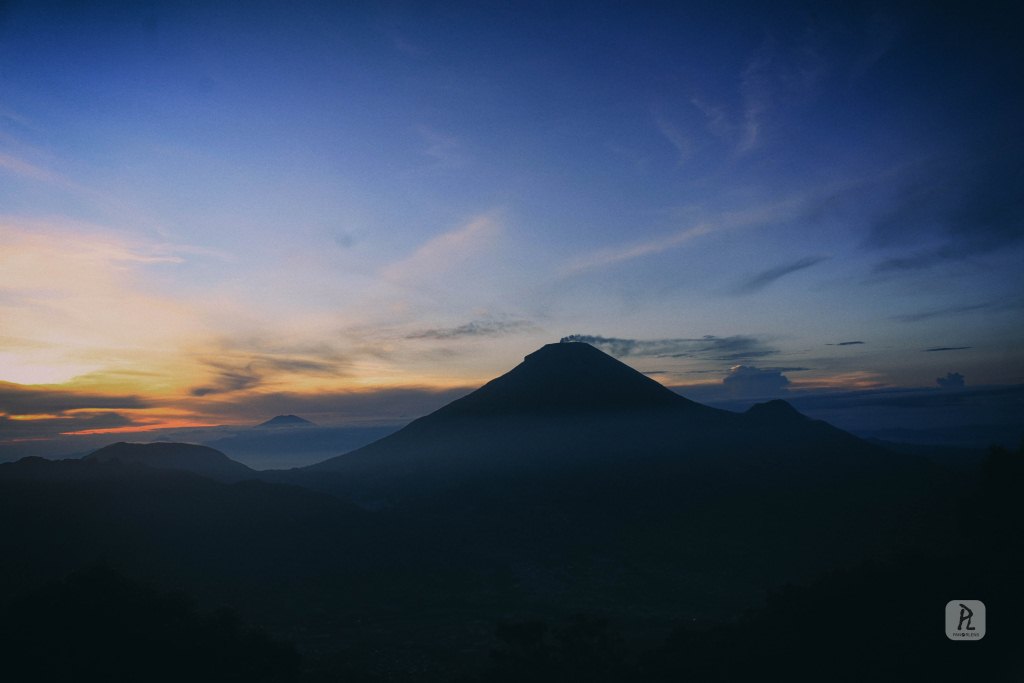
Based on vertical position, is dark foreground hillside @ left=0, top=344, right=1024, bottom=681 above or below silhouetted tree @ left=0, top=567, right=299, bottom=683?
below

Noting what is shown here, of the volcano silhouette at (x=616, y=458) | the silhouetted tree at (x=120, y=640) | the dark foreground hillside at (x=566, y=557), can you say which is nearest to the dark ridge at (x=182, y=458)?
the dark foreground hillside at (x=566, y=557)

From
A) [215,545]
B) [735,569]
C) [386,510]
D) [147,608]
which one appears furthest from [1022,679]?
[386,510]

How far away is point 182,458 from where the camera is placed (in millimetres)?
185875

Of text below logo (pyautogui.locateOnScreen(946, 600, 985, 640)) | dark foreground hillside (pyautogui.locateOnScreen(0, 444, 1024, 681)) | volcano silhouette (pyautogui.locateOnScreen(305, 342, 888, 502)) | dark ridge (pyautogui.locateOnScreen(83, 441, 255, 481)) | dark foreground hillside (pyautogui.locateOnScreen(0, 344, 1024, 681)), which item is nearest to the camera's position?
text below logo (pyautogui.locateOnScreen(946, 600, 985, 640))

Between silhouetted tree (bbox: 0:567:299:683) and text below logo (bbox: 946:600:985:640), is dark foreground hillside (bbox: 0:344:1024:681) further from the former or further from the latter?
text below logo (bbox: 946:600:985:640)

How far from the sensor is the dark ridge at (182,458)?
175m

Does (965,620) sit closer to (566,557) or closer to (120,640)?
(120,640)

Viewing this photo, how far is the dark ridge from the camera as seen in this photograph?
17500cm

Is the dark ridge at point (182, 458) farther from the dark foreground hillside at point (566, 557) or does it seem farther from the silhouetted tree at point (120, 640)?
the silhouetted tree at point (120, 640)

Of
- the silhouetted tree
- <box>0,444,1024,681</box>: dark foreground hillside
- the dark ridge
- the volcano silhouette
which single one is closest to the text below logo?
<box>0,444,1024,681</box>: dark foreground hillside

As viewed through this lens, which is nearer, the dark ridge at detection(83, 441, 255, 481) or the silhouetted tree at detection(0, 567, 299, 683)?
the silhouetted tree at detection(0, 567, 299, 683)

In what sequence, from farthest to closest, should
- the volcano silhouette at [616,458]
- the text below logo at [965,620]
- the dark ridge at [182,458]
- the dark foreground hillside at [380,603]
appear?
the dark ridge at [182,458], the volcano silhouette at [616,458], the dark foreground hillside at [380,603], the text below logo at [965,620]

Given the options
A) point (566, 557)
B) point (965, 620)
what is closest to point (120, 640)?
point (965, 620)

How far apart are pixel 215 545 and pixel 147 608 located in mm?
75600
